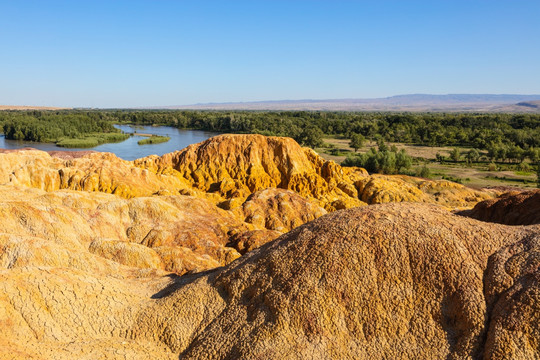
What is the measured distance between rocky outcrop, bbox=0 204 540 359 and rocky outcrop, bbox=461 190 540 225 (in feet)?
42.8

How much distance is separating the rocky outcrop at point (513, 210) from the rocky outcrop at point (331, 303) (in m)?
13.1

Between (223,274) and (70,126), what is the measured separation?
136343mm

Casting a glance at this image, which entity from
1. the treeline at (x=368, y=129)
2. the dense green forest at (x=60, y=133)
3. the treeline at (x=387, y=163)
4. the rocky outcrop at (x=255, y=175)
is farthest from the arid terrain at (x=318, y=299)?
the dense green forest at (x=60, y=133)

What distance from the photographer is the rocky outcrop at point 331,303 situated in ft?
36.9

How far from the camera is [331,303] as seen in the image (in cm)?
1227

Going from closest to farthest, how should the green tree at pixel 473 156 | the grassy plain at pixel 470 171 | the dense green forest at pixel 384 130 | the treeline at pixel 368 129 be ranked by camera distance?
the grassy plain at pixel 470 171 → the green tree at pixel 473 156 → the dense green forest at pixel 384 130 → the treeline at pixel 368 129

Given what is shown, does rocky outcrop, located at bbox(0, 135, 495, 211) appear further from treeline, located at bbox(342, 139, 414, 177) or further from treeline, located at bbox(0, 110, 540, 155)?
treeline, located at bbox(0, 110, 540, 155)

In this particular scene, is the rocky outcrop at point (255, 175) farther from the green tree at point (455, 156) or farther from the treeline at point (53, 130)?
the treeline at point (53, 130)

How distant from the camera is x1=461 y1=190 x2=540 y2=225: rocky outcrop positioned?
79.3ft

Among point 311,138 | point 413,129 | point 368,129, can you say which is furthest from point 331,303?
point 413,129

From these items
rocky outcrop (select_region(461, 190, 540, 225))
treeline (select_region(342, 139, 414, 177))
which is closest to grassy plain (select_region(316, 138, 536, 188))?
treeline (select_region(342, 139, 414, 177))

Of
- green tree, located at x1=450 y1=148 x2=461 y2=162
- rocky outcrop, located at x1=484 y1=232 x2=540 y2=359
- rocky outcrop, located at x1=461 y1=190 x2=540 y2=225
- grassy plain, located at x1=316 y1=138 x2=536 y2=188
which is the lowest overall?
grassy plain, located at x1=316 y1=138 x2=536 y2=188

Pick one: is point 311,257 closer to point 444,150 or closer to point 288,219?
point 288,219

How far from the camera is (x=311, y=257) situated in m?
13.3
